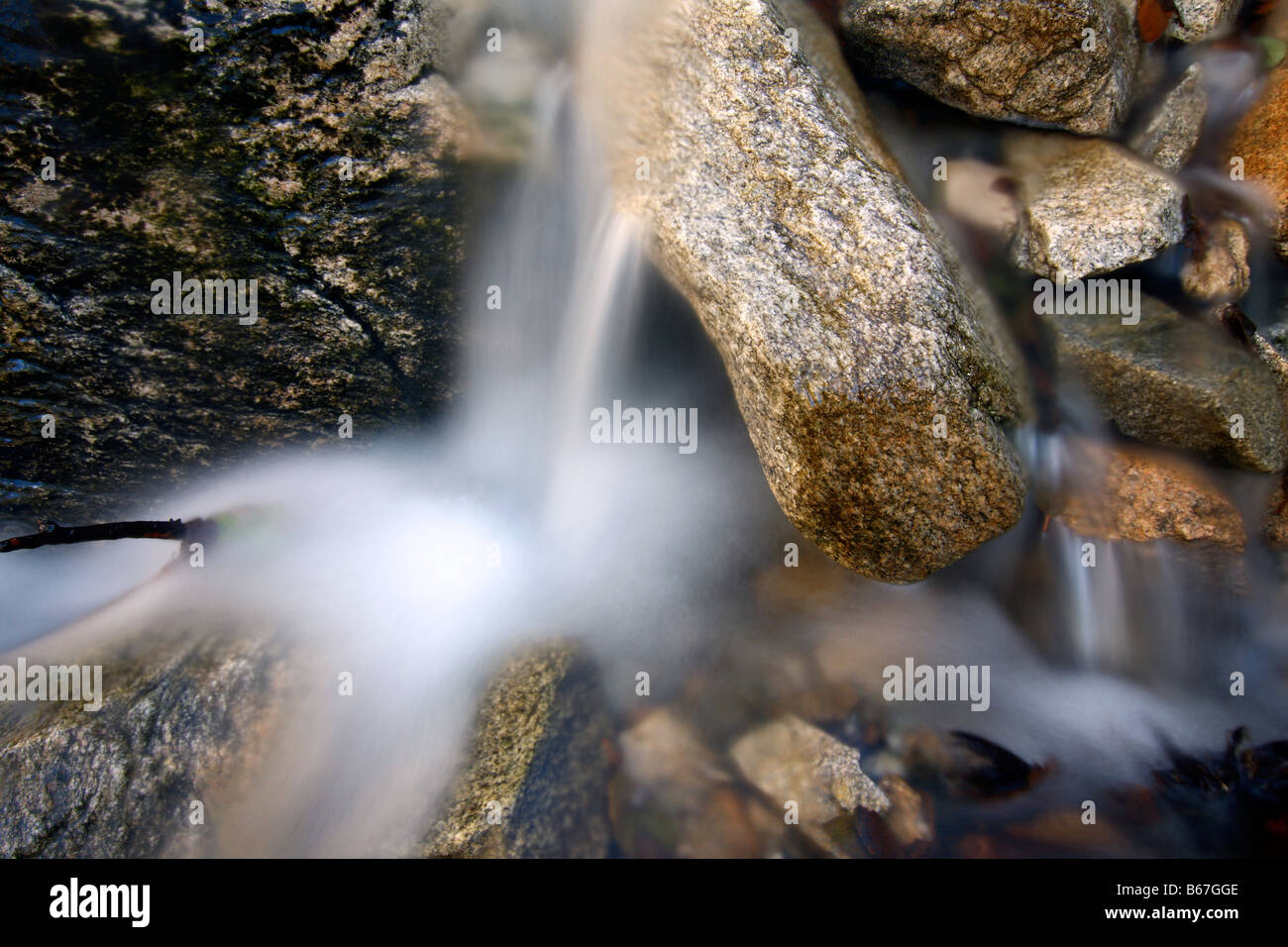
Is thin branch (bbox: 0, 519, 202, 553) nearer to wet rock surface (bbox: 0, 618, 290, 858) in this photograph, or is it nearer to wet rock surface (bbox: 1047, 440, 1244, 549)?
wet rock surface (bbox: 0, 618, 290, 858)

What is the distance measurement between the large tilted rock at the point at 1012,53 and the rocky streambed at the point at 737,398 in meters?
0.02

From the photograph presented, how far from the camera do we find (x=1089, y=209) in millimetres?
4172

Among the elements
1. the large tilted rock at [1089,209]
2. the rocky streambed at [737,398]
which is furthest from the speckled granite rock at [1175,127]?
the large tilted rock at [1089,209]

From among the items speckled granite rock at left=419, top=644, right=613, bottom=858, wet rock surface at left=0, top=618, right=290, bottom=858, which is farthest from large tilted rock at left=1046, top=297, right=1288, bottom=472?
wet rock surface at left=0, top=618, right=290, bottom=858

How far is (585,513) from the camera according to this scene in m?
5.17

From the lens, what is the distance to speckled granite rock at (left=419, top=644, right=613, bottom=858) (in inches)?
141

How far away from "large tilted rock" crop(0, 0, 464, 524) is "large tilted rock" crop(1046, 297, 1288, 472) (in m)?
4.51

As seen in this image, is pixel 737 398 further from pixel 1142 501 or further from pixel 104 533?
pixel 104 533

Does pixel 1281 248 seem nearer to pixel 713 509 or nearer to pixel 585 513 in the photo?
pixel 713 509

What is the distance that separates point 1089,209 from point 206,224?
561cm

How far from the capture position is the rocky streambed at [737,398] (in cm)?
→ 348

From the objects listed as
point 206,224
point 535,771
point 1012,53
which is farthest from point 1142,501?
point 206,224
